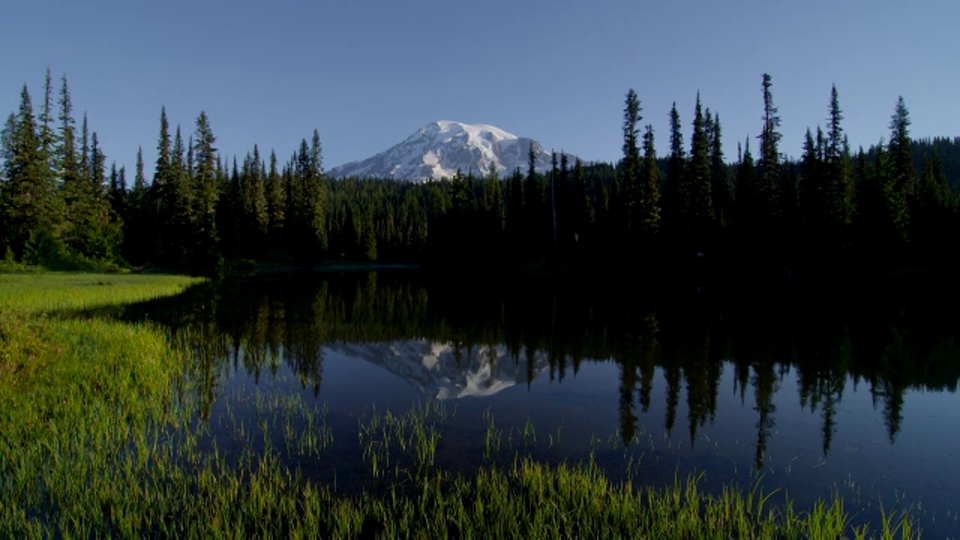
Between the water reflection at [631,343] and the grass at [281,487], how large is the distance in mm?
2639

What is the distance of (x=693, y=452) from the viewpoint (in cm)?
1030

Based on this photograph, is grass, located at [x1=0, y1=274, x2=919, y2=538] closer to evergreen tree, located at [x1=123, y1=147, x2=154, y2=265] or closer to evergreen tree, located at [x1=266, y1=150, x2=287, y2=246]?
evergreen tree, located at [x1=123, y1=147, x2=154, y2=265]

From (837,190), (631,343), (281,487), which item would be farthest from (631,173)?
(281,487)

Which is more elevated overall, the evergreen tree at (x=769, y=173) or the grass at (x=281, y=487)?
the evergreen tree at (x=769, y=173)

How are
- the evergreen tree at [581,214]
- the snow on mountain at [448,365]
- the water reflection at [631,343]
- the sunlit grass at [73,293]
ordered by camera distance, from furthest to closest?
the evergreen tree at [581,214] < the sunlit grass at [73,293] < the snow on mountain at [448,365] < the water reflection at [631,343]

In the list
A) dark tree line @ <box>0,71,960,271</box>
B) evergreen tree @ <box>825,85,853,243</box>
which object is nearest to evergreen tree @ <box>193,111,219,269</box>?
dark tree line @ <box>0,71,960,271</box>

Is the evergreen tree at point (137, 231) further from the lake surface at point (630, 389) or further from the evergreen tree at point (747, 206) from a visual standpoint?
the evergreen tree at point (747, 206)

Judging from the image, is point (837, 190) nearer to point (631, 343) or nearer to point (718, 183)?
point (718, 183)

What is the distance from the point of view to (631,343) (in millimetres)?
21641

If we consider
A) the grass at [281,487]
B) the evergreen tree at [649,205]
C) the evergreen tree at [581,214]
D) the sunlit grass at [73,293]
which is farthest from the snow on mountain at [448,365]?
the evergreen tree at [581,214]

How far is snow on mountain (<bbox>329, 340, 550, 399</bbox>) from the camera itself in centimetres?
1552

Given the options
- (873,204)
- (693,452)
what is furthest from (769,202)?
(693,452)

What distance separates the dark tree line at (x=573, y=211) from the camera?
175 feet

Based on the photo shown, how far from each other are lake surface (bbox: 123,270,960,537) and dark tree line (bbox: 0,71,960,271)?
83.7ft
